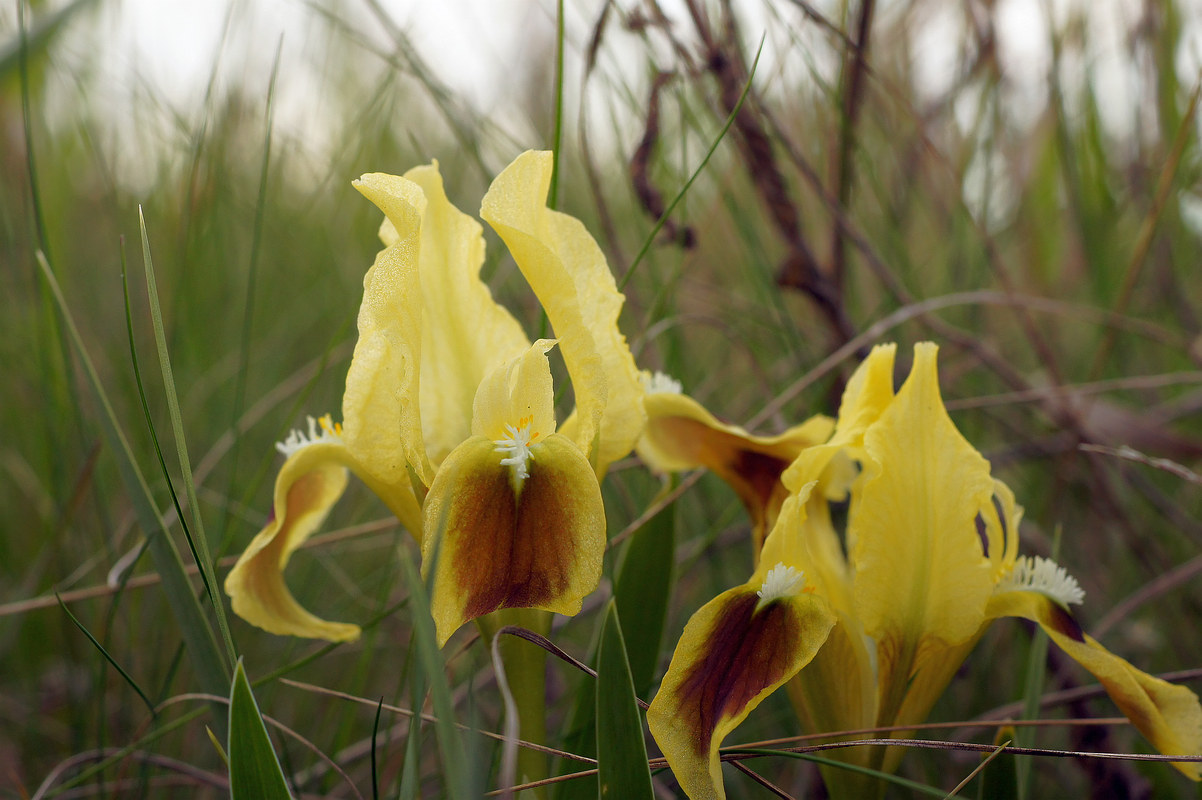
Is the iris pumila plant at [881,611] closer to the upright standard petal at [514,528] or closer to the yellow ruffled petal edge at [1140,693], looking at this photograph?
the yellow ruffled petal edge at [1140,693]

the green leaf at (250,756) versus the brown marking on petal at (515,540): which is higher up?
the brown marking on petal at (515,540)

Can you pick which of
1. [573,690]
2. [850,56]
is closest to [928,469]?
[573,690]

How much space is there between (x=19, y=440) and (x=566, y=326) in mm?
1761

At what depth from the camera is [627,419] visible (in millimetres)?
850

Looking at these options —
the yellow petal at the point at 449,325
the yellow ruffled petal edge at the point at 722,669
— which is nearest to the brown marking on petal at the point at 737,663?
the yellow ruffled petal edge at the point at 722,669

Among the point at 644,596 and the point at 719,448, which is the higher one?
the point at 719,448

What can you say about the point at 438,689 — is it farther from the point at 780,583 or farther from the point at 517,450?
the point at 780,583

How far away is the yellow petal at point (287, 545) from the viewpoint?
878mm

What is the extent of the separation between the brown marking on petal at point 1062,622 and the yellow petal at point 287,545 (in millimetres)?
721

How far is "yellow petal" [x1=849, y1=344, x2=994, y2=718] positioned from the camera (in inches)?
32.6

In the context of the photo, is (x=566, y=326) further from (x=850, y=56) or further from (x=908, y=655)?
(x=850, y=56)

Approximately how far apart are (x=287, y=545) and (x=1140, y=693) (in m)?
0.90

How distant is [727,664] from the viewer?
0.77m

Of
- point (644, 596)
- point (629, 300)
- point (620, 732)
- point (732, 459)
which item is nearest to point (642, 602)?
point (644, 596)
